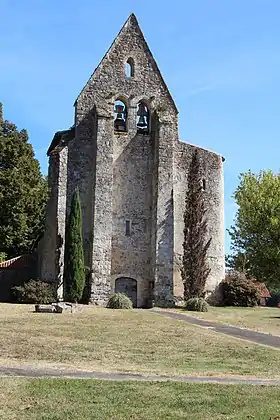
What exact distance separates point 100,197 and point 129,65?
9.88m

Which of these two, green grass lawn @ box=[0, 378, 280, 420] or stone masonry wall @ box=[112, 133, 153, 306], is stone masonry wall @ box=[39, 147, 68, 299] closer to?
stone masonry wall @ box=[112, 133, 153, 306]

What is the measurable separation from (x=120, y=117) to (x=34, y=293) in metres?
13.0

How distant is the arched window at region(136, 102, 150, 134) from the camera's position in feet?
121

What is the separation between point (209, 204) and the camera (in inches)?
1527

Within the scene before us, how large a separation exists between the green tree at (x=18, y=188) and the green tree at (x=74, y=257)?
1.83 metres

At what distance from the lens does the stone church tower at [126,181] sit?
111 ft

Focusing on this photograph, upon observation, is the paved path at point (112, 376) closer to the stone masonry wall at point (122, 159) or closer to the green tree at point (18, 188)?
the green tree at point (18, 188)

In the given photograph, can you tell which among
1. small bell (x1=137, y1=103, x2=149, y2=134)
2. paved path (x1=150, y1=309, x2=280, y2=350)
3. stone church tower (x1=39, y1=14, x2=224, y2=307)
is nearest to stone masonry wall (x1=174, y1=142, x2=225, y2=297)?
stone church tower (x1=39, y1=14, x2=224, y2=307)

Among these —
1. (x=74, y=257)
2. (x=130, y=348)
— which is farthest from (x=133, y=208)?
(x=130, y=348)

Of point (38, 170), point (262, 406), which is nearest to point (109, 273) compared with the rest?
point (38, 170)

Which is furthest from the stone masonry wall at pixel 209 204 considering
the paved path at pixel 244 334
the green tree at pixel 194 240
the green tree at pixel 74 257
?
the paved path at pixel 244 334

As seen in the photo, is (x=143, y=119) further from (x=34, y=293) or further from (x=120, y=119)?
(x=34, y=293)

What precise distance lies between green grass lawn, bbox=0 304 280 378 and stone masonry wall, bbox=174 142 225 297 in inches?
579

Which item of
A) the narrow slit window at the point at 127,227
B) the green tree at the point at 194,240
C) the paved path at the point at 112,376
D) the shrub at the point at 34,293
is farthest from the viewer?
the green tree at the point at 194,240
